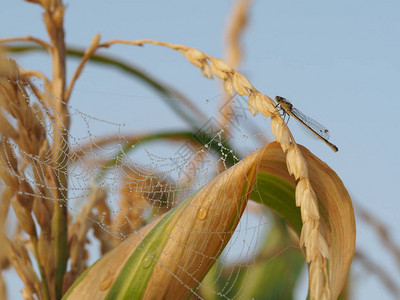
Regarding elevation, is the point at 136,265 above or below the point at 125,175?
below

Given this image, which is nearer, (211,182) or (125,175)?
(211,182)

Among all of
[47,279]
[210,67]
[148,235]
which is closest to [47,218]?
[47,279]

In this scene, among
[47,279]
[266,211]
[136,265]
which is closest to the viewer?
[136,265]

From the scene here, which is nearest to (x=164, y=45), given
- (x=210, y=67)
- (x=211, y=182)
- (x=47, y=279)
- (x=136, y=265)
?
(x=210, y=67)

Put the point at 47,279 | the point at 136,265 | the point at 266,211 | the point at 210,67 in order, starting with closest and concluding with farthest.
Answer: the point at 210,67, the point at 136,265, the point at 47,279, the point at 266,211

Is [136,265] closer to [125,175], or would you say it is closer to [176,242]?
[176,242]

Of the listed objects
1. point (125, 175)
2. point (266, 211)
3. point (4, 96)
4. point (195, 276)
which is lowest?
point (195, 276)

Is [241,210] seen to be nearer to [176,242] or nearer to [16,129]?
[176,242]
